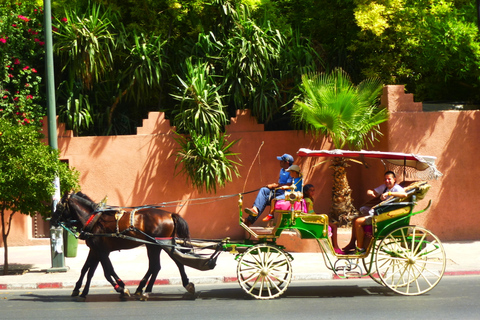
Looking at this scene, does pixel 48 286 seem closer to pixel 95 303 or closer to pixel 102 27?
pixel 95 303

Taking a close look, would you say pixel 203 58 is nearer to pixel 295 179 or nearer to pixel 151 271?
pixel 295 179

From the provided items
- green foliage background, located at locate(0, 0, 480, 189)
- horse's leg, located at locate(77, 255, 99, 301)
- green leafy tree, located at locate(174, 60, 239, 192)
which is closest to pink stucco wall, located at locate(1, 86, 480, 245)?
green leafy tree, located at locate(174, 60, 239, 192)

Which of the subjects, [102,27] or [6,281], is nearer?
[6,281]

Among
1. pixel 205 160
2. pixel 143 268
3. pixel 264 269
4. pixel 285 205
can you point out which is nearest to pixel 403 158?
pixel 285 205

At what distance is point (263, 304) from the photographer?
906 centimetres

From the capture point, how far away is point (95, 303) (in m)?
9.55

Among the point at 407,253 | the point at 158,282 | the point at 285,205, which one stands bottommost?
the point at 158,282

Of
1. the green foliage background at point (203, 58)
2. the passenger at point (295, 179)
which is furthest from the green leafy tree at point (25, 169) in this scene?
the passenger at point (295, 179)

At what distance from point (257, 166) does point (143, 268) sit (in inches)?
184

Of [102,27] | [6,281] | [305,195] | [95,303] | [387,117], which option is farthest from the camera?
[102,27]

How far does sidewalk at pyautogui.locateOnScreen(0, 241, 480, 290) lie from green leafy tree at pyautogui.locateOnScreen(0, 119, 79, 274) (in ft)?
4.69

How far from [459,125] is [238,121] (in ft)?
18.2

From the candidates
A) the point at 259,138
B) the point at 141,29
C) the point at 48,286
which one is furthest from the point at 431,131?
the point at 48,286

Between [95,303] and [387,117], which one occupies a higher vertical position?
[387,117]
